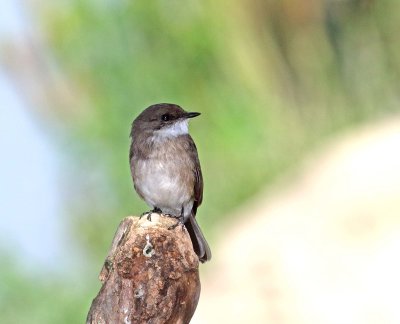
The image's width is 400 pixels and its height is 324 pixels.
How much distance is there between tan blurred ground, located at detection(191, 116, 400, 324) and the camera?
12.4 meters

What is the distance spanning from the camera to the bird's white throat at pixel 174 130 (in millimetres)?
6969

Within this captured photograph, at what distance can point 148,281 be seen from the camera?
167 inches

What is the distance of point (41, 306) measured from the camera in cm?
1224

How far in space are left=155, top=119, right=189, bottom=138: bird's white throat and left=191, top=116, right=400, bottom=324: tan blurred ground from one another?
586 cm

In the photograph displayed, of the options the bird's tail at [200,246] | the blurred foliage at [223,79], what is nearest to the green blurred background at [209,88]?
the blurred foliage at [223,79]

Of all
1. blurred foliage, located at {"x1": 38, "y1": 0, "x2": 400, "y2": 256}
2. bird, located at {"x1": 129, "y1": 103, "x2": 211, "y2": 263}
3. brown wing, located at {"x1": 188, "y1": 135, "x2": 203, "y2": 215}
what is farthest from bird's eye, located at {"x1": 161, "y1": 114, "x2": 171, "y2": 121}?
blurred foliage, located at {"x1": 38, "y1": 0, "x2": 400, "y2": 256}

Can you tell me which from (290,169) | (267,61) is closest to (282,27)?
(267,61)

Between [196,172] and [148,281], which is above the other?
[196,172]

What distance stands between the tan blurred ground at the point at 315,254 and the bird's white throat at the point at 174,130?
586cm

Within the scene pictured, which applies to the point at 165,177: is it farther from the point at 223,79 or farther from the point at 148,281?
the point at 223,79

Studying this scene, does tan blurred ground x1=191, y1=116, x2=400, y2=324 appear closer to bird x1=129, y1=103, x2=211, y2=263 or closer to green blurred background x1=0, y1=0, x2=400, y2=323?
green blurred background x1=0, y1=0, x2=400, y2=323

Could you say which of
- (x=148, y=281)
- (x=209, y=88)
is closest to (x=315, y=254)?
(x=209, y=88)

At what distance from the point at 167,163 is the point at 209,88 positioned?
735cm

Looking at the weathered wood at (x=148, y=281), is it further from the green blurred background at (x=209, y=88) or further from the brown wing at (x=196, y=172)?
the green blurred background at (x=209, y=88)
